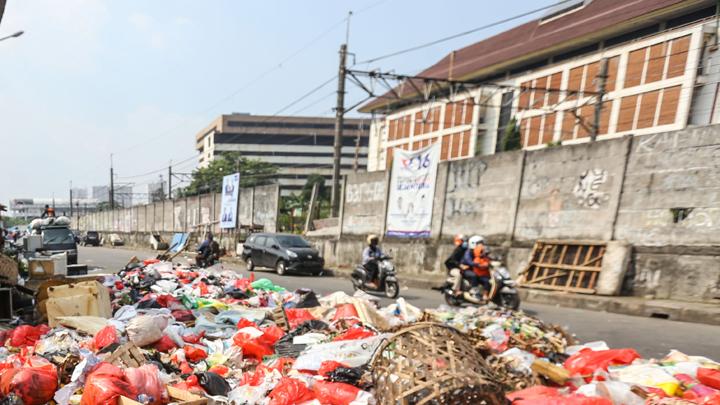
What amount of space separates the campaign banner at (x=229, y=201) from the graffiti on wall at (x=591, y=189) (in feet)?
62.2

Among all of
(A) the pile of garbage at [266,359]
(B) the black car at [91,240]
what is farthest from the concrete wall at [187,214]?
(A) the pile of garbage at [266,359]

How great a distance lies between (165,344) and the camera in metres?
4.19

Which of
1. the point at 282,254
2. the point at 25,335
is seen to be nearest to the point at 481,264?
the point at 25,335

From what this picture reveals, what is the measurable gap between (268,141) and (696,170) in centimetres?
7837

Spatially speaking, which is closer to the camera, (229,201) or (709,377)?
(709,377)

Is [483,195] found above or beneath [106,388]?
above

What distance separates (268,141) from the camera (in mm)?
80750

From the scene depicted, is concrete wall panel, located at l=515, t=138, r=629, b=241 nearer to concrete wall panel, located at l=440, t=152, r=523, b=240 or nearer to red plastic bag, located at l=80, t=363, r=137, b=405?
concrete wall panel, located at l=440, t=152, r=523, b=240

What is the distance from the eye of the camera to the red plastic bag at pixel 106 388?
258cm

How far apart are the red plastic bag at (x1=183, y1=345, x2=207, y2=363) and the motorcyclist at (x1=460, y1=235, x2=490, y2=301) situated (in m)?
4.82

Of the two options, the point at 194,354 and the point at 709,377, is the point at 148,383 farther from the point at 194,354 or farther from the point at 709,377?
the point at 709,377

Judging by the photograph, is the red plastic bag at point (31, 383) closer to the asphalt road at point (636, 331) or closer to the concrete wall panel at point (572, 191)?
the asphalt road at point (636, 331)

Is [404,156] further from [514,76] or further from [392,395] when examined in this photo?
[514,76]

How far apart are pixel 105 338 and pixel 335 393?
2.42 m
